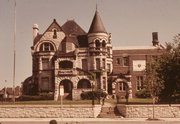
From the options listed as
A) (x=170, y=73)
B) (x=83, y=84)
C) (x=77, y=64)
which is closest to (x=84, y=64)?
(x=77, y=64)

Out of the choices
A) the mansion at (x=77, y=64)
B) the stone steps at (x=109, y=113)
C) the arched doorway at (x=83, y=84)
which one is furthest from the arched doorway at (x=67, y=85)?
the stone steps at (x=109, y=113)

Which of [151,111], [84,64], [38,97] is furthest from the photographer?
[84,64]

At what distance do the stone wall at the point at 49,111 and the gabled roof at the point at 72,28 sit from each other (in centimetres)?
3017

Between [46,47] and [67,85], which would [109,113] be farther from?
[46,47]

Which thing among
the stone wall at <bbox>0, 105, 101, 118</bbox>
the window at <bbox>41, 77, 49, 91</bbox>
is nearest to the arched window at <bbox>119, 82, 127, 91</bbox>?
the window at <bbox>41, 77, 49, 91</bbox>

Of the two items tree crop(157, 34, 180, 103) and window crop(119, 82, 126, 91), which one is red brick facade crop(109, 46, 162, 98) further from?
tree crop(157, 34, 180, 103)

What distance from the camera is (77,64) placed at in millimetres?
53969

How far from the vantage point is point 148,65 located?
30922mm

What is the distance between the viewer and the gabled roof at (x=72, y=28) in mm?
58200

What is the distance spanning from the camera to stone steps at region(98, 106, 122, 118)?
1173 inches

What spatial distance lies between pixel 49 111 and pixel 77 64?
83.0 feet

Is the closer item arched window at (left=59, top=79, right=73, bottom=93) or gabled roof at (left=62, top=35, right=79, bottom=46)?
arched window at (left=59, top=79, right=73, bottom=93)

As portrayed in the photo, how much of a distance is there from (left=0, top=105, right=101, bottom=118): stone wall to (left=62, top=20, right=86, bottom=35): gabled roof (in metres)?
30.2

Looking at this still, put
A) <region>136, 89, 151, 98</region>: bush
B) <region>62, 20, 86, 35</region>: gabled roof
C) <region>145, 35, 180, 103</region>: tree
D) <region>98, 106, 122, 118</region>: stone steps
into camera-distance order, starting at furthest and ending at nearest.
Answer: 1. <region>62, 20, 86, 35</region>: gabled roof
2. <region>145, 35, 180, 103</region>: tree
3. <region>98, 106, 122, 118</region>: stone steps
4. <region>136, 89, 151, 98</region>: bush
